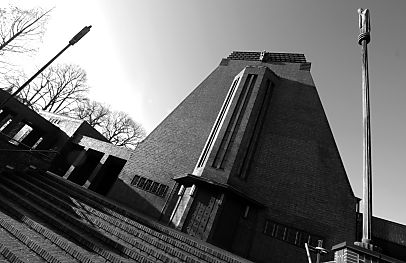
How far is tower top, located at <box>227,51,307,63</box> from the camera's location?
1747cm

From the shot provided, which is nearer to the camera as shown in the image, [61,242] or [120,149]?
[61,242]

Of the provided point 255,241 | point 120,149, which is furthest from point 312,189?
point 120,149

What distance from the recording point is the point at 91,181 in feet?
49.9

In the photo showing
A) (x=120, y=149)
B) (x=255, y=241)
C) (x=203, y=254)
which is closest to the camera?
(x=203, y=254)

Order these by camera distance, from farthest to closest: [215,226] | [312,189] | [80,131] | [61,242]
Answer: [80,131]
[312,189]
[215,226]
[61,242]

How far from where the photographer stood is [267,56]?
1870cm

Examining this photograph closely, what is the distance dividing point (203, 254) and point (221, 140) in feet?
22.7

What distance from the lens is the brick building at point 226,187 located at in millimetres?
6988

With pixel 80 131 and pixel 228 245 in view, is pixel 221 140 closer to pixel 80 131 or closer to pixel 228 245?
pixel 228 245

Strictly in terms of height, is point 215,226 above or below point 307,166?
below

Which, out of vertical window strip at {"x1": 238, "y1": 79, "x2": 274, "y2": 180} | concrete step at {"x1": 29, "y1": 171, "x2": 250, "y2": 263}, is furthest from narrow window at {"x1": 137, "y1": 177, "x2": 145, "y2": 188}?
vertical window strip at {"x1": 238, "y1": 79, "x2": 274, "y2": 180}

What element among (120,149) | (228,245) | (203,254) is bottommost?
(203,254)

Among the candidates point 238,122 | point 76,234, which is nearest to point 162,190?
point 238,122

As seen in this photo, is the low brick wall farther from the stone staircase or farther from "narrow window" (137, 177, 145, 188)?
"narrow window" (137, 177, 145, 188)
